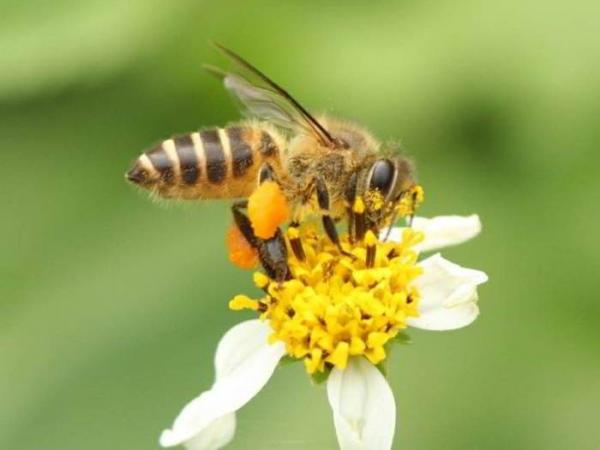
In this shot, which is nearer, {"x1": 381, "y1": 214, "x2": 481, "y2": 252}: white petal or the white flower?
the white flower

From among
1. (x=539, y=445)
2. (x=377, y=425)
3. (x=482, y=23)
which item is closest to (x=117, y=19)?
(x=482, y=23)

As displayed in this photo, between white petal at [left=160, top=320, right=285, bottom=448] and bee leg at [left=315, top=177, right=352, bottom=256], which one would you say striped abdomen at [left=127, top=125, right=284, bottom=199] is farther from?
white petal at [left=160, top=320, right=285, bottom=448]

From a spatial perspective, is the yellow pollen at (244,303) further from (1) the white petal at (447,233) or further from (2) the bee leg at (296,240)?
(1) the white petal at (447,233)

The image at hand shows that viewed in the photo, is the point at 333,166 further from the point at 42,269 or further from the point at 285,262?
the point at 42,269

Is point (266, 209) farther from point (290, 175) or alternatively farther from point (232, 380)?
point (232, 380)

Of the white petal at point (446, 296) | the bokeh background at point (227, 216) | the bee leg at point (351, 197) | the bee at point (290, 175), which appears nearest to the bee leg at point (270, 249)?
the bee at point (290, 175)

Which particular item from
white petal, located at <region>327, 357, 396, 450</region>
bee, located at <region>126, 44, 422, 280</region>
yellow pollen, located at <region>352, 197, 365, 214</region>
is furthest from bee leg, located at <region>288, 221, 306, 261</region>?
white petal, located at <region>327, 357, 396, 450</region>
